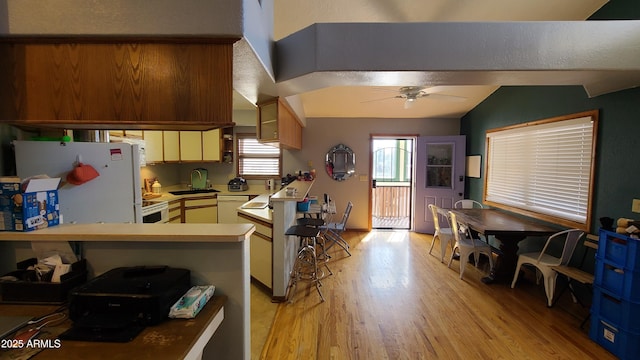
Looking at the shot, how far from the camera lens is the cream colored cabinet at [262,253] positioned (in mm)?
2844

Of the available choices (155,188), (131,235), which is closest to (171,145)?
(155,188)

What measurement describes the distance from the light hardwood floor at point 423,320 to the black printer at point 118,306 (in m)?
1.25

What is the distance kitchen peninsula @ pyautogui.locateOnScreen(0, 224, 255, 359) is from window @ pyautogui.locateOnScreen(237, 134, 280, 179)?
12.6 feet

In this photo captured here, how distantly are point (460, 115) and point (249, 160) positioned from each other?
4281 millimetres

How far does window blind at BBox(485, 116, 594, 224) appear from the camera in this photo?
113 inches

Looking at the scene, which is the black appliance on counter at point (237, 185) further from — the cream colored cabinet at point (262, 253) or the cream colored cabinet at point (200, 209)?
the cream colored cabinet at point (262, 253)

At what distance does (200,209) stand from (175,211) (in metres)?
0.43

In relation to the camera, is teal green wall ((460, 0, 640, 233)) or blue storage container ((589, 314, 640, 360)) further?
teal green wall ((460, 0, 640, 233))

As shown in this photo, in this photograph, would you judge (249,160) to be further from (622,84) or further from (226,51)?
(622,84)

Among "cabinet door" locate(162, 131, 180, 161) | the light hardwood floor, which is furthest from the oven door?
the light hardwood floor

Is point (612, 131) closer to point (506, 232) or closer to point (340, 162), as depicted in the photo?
point (506, 232)

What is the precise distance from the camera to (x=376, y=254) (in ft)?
13.5

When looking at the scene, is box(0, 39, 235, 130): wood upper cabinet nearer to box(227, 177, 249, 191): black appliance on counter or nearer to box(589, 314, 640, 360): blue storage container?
box(589, 314, 640, 360): blue storage container

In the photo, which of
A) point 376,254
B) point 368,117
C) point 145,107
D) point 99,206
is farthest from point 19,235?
point 368,117
